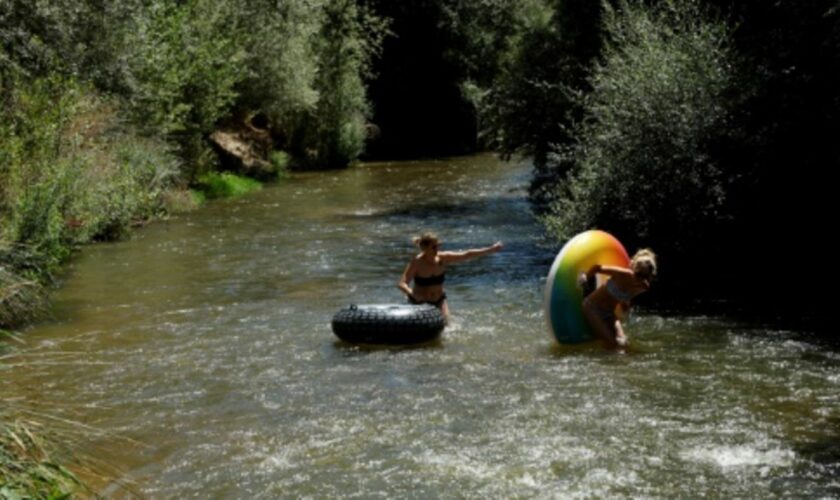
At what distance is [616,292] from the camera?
12.2 metres

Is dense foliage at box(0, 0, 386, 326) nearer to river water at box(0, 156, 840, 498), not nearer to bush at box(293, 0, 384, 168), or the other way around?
bush at box(293, 0, 384, 168)

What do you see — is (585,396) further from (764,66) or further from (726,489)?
(764,66)

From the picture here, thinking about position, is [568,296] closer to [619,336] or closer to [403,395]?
[619,336]

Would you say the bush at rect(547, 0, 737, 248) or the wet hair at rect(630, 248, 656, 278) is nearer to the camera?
the wet hair at rect(630, 248, 656, 278)

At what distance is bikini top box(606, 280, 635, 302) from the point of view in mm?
12250

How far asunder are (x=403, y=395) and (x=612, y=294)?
307cm

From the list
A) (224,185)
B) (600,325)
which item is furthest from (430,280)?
(224,185)

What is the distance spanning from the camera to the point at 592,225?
16.7 metres

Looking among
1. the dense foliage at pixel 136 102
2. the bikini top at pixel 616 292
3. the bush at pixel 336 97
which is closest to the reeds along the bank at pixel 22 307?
the dense foliage at pixel 136 102

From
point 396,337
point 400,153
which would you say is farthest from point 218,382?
point 400,153

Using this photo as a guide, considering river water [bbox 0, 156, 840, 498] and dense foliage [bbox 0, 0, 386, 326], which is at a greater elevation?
dense foliage [bbox 0, 0, 386, 326]

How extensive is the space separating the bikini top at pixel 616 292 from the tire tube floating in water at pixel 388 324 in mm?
2036

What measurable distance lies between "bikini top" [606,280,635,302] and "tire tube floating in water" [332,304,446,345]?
6.68ft

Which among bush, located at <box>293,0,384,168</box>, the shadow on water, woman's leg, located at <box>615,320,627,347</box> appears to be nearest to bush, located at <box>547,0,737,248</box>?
woman's leg, located at <box>615,320,627,347</box>
